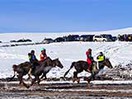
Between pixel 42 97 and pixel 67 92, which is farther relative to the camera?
pixel 67 92

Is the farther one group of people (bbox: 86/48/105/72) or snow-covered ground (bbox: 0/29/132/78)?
snow-covered ground (bbox: 0/29/132/78)

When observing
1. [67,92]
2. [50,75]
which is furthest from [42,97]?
[50,75]

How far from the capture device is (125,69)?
135 ft

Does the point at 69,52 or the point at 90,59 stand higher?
the point at 90,59

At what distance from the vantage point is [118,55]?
5522 cm

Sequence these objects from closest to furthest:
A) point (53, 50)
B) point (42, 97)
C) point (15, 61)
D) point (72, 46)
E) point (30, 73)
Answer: point (42, 97), point (30, 73), point (15, 61), point (53, 50), point (72, 46)

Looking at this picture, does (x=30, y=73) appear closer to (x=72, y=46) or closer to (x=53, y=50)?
(x=53, y=50)

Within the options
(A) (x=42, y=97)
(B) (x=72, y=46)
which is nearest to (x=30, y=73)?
(A) (x=42, y=97)

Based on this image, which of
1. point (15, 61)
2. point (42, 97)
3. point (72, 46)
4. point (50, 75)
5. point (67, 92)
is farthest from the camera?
point (72, 46)

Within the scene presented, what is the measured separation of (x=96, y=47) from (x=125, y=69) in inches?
857

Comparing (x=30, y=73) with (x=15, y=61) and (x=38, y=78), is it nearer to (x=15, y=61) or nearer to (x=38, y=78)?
(x=38, y=78)

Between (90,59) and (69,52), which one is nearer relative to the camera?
(90,59)

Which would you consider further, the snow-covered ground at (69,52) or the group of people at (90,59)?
the snow-covered ground at (69,52)

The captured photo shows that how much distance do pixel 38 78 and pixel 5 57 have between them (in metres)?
27.0
